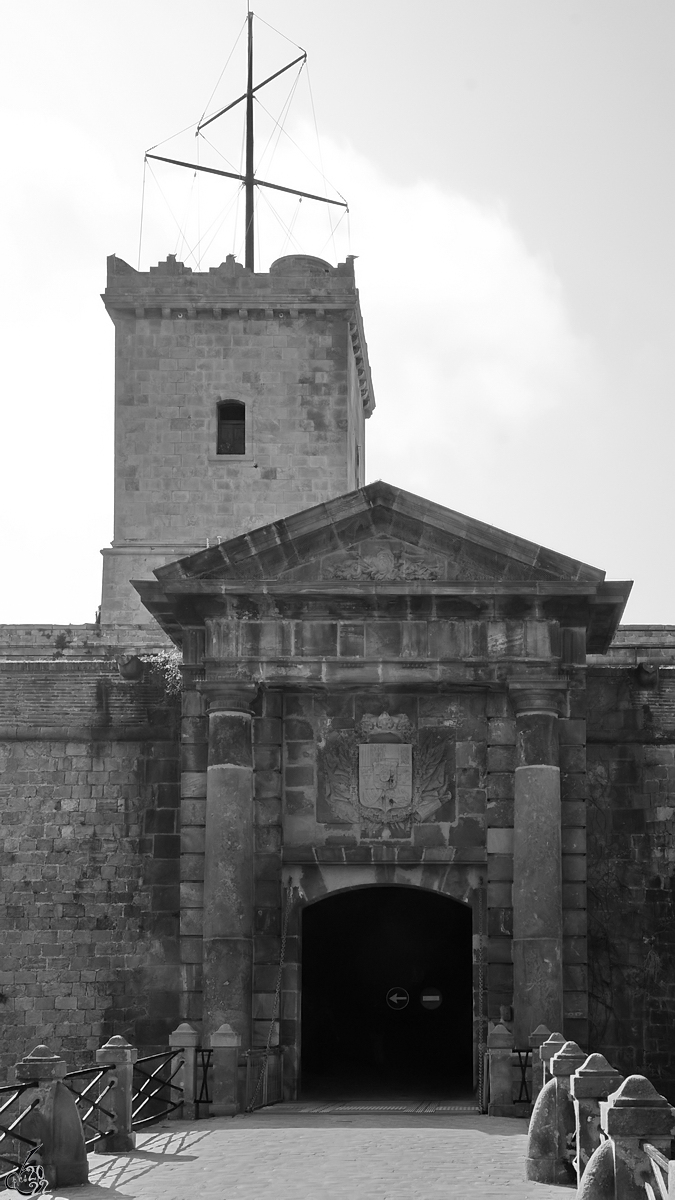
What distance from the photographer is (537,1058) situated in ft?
67.2

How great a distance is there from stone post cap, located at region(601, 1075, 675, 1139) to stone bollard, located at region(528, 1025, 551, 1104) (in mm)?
8068

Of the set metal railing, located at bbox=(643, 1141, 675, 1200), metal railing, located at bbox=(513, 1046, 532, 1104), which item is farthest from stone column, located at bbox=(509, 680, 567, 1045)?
metal railing, located at bbox=(643, 1141, 675, 1200)

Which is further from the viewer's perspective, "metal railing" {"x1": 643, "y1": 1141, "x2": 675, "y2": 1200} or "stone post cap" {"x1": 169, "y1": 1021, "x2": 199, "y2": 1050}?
"stone post cap" {"x1": 169, "y1": 1021, "x2": 199, "y2": 1050}

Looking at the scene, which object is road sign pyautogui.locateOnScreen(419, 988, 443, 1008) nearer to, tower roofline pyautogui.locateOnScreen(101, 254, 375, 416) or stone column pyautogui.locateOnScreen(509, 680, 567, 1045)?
stone column pyautogui.locateOnScreen(509, 680, 567, 1045)

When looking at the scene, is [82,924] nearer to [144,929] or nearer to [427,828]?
[144,929]

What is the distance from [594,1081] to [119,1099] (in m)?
5.30

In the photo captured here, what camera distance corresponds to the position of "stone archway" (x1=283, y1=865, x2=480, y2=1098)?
91.9ft

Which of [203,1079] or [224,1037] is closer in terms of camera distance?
[203,1079]

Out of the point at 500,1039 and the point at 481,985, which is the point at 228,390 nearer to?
the point at 481,985

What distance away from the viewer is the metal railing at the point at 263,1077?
70.0 ft

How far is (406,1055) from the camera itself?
96.1 feet

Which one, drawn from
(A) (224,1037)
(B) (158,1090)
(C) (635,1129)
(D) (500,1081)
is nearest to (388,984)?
(A) (224,1037)

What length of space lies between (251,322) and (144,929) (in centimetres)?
1756

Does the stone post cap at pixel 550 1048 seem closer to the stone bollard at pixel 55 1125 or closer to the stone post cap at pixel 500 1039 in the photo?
the stone post cap at pixel 500 1039
